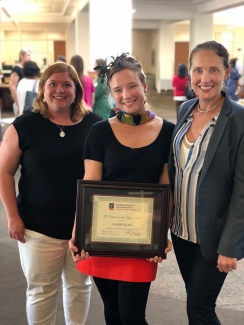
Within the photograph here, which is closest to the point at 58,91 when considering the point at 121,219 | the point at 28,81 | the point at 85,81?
the point at 121,219

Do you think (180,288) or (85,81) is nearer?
(180,288)

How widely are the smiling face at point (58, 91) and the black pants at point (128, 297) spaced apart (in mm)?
810

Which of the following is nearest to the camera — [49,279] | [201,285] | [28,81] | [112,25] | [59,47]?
[201,285]

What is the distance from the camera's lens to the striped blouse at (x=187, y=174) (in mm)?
1519

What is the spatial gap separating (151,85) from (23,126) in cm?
1741

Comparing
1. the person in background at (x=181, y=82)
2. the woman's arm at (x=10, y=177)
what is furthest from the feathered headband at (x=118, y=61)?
the person in background at (x=181, y=82)

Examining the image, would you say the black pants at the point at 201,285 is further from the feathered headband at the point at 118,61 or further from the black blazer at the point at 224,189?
the feathered headband at the point at 118,61

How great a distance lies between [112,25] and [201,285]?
6108 mm

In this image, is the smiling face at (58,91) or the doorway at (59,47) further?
the doorway at (59,47)

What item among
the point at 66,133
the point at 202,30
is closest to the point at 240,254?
the point at 66,133

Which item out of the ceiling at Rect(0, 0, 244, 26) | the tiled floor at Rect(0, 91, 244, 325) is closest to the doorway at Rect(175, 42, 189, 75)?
the ceiling at Rect(0, 0, 244, 26)

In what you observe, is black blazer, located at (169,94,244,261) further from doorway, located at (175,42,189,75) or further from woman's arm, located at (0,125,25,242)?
doorway, located at (175,42,189,75)

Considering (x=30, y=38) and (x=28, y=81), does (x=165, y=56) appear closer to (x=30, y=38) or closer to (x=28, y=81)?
(x=30, y=38)

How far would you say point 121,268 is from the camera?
5.11ft
